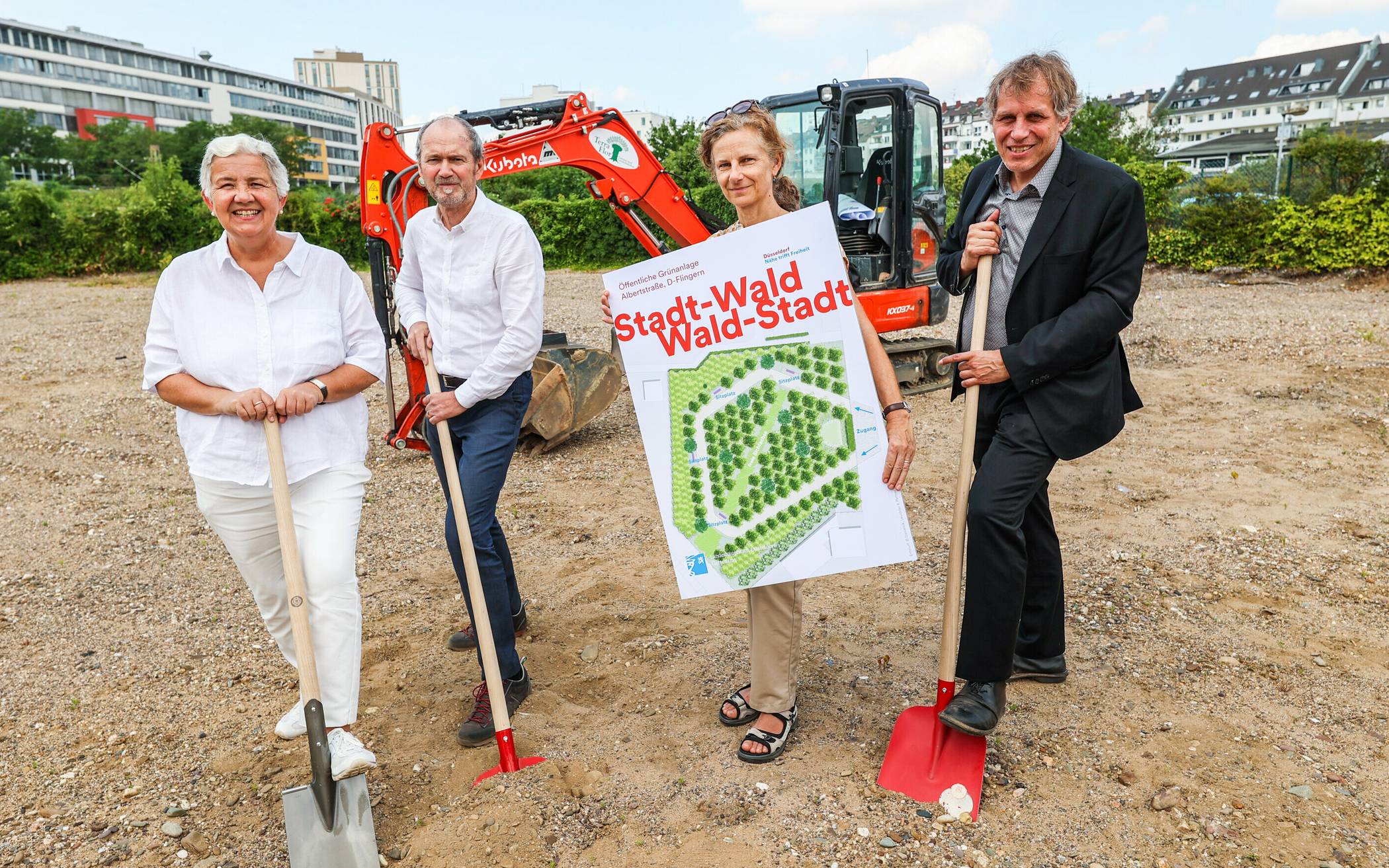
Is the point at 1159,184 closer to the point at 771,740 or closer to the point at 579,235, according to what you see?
the point at 579,235

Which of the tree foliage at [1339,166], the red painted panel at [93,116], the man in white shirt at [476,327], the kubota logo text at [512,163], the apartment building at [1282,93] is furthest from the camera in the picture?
the red painted panel at [93,116]

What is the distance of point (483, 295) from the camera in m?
3.28

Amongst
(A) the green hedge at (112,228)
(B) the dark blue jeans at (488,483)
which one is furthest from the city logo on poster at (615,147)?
(A) the green hedge at (112,228)

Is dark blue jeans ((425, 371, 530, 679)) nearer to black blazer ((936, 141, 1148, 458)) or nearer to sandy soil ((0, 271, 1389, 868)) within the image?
sandy soil ((0, 271, 1389, 868))

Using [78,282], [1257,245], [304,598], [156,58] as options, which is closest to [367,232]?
[304,598]

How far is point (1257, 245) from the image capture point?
1655 cm

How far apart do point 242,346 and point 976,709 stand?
2519mm

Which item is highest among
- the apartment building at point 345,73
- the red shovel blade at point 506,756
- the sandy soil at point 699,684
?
the apartment building at point 345,73

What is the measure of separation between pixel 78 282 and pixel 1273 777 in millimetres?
25197

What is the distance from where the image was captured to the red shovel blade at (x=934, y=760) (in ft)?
9.17

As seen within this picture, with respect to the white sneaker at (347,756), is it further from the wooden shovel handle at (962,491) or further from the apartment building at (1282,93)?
the apartment building at (1282,93)

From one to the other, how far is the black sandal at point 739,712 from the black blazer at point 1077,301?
141cm

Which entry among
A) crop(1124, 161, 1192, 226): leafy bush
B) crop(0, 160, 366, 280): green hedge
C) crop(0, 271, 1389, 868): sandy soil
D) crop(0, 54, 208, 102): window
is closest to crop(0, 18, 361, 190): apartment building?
crop(0, 54, 208, 102): window

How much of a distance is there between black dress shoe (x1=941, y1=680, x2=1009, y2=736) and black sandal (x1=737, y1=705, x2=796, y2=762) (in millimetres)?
536
